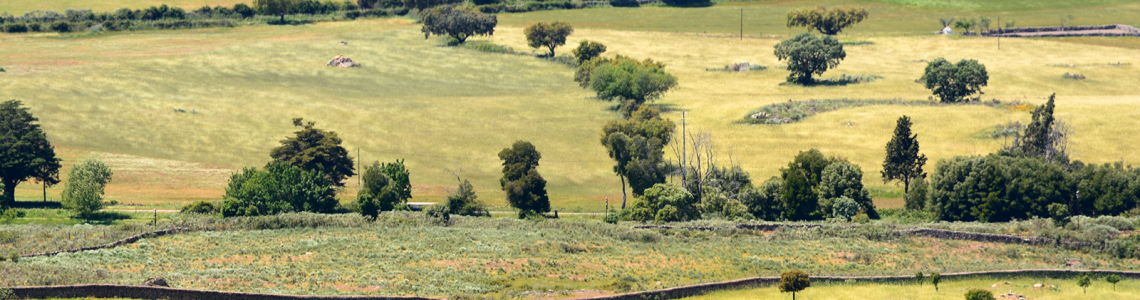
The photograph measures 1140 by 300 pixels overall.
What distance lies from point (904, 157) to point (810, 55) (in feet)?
228

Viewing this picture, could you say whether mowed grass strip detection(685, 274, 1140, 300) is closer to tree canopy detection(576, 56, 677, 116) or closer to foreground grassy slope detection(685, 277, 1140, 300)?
foreground grassy slope detection(685, 277, 1140, 300)

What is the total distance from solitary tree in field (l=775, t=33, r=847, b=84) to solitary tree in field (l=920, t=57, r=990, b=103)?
76.1ft

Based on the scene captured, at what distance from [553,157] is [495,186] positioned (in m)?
14.0

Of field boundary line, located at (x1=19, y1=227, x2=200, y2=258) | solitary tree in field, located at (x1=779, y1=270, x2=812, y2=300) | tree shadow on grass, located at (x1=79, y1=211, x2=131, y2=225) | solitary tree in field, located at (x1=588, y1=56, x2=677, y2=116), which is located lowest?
tree shadow on grass, located at (x1=79, y1=211, x2=131, y2=225)

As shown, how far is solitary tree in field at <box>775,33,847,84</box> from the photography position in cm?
17975

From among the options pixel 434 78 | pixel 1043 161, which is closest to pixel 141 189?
pixel 434 78

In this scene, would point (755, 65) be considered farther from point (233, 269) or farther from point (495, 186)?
point (233, 269)

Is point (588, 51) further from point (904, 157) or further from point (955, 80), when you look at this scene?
point (904, 157)

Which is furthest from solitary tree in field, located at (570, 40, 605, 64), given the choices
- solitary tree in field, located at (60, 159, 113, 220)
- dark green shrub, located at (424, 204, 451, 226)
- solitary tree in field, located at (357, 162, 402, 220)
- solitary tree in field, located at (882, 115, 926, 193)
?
solitary tree in field, located at (60, 159, 113, 220)

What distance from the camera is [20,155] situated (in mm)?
111562

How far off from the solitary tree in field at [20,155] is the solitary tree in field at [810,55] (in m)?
107

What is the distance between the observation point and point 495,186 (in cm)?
12069

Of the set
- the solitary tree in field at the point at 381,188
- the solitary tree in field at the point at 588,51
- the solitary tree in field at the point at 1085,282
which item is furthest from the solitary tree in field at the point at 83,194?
the solitary tree in field at the point at 588,51

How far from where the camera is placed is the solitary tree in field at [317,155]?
11312cm
